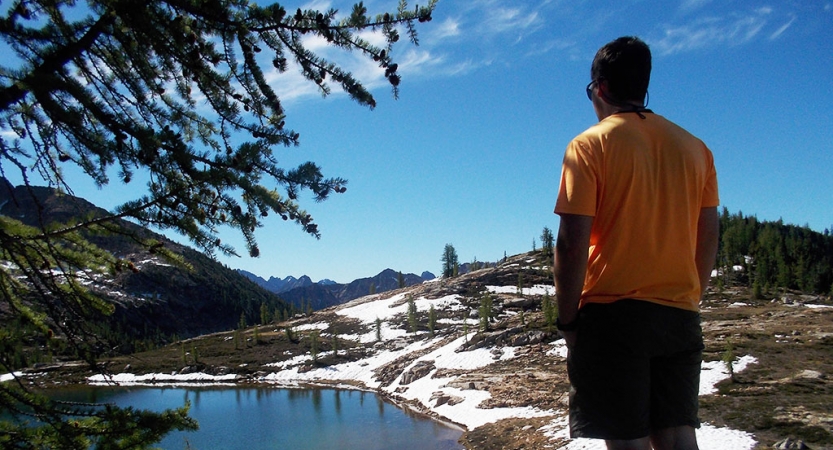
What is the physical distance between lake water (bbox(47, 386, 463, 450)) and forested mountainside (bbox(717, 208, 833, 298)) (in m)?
48.6

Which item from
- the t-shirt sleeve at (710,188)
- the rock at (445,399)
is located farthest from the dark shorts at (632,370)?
the rock at (445,399)

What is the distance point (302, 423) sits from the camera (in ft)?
102

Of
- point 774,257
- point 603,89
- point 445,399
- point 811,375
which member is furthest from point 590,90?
point 774,257

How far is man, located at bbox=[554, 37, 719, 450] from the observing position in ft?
7.55

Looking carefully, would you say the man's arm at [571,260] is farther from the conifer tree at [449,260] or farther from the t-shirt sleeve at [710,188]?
the conifer tree at [449,260]

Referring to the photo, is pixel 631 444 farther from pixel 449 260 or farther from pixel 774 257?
pixel 449 260

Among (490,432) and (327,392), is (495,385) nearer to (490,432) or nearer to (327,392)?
Answer: (490,432)

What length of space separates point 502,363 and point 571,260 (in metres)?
34.7

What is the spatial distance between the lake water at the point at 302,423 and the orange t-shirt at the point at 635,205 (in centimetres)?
1711

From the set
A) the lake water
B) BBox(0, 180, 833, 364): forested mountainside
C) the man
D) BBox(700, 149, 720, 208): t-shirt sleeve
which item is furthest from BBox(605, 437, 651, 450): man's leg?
the lake water

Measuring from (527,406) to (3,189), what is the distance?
2263cm

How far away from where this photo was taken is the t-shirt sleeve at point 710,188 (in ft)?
8.91

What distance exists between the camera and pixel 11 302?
3.36 metres

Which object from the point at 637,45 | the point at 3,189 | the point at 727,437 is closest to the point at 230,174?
the point at 3,189
